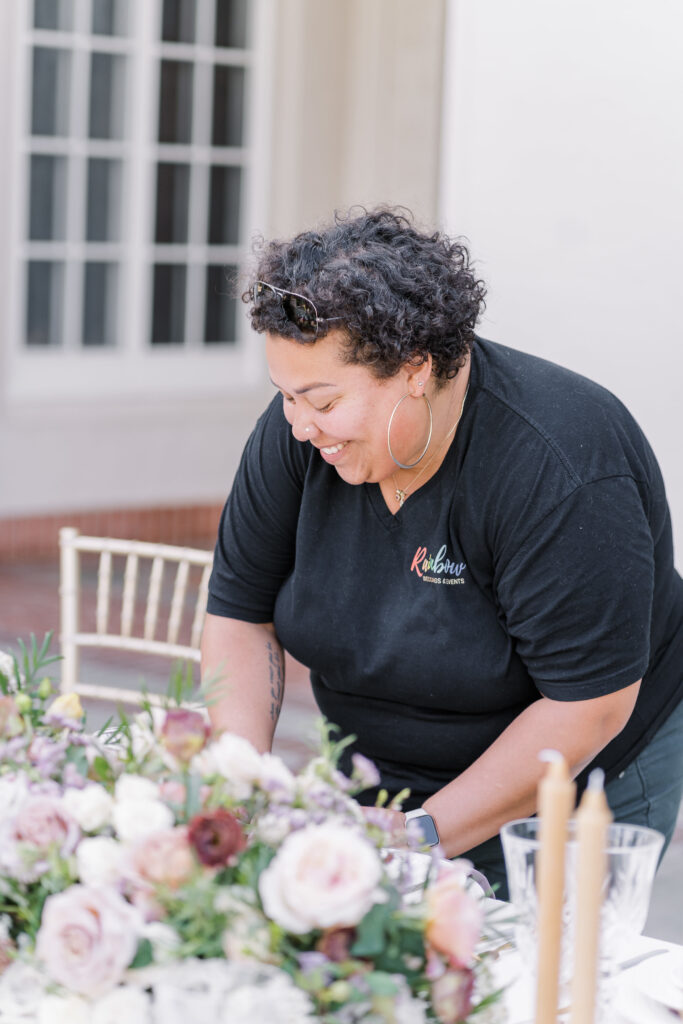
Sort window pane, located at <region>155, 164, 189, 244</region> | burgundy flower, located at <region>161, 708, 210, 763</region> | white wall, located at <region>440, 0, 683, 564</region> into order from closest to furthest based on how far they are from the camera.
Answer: burgundy flower, located at <region>161, 708, 210, 763</region> → white wall, located at <region>440, 0, 683, 564</region> → window pane, located at <region>155, 164, 189, 244</region>

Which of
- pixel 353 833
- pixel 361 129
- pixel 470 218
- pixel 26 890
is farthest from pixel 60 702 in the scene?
pixel 361 129

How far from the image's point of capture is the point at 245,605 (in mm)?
2078

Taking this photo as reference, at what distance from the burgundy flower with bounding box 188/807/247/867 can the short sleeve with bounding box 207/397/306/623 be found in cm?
96

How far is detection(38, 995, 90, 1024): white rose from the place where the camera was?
1.02 m

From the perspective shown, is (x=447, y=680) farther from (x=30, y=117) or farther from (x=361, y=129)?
(x=361, y=129)

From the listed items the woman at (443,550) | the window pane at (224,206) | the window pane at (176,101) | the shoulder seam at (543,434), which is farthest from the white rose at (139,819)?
the window pane at (224,206)

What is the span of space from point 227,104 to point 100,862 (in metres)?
6.52

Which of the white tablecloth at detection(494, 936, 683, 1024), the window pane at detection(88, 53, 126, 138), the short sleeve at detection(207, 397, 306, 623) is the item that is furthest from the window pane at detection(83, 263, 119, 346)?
the white tablecloth at detection(494, 936, 683, 1024)

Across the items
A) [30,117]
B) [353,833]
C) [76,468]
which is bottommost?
[76,468]

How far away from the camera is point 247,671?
2.07 metres

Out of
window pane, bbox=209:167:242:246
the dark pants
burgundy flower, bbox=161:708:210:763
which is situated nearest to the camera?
burgundy flower, bbox=161:708:210:763

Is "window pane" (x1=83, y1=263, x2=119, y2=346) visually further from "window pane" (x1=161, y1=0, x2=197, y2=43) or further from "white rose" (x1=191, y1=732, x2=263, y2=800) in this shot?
"white rose" (x1=191, y1=732, x2=263, y2=800)

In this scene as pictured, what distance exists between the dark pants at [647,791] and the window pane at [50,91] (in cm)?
531

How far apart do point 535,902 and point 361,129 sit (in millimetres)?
6522
